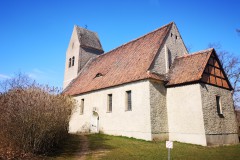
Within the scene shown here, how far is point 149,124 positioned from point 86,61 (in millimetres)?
19607

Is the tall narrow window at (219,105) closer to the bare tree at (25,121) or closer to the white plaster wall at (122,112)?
the white plaster wall at (122,112)

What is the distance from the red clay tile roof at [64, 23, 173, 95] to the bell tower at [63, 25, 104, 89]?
593 centimetres

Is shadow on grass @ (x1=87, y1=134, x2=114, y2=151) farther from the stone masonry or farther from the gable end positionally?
the gable end

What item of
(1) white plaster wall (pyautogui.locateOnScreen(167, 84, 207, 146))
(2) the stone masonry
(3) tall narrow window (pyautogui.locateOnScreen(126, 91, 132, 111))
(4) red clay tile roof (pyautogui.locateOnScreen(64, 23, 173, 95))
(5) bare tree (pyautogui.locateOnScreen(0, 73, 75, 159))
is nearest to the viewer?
(5) bare tree (pyautogui.locateOnScreen(0, 73, 75, 159))

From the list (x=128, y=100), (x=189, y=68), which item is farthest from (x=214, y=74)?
(x=128, y=100)

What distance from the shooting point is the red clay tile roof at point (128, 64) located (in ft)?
60.1

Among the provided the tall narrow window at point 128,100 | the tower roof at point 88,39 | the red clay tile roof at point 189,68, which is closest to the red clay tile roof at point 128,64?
the tall narrow window at point 128,100

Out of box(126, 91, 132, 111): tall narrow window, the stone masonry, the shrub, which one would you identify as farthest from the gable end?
the shrub

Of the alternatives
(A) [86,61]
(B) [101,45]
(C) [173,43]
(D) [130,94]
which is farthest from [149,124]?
(B) [101,45]

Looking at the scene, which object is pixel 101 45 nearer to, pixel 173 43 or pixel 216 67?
pixel 173 43

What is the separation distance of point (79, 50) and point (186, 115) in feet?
70.3

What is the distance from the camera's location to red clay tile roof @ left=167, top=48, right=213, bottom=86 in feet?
53.6

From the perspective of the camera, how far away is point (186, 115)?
15992 millimetres

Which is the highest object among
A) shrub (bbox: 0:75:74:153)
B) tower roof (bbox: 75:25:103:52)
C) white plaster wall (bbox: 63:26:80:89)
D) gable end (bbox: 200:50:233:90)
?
tower roof (bbox: 75:25:103:52)
